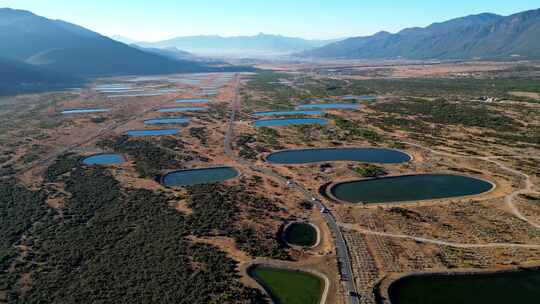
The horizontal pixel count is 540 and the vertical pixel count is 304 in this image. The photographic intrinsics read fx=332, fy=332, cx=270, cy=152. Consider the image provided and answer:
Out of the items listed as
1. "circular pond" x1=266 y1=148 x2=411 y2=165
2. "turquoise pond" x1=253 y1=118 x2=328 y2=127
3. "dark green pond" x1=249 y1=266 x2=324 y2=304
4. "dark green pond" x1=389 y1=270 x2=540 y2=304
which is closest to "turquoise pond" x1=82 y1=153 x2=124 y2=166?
"circular pond" x1=266 y1=148 x2=411 y2=165

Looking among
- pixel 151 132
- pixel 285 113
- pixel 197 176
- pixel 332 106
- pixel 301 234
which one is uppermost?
pixel 332 106

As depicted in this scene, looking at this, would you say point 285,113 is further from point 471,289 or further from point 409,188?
point 471,289

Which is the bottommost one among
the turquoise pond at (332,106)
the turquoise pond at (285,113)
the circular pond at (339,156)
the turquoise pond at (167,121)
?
the circular pond at (339,156)

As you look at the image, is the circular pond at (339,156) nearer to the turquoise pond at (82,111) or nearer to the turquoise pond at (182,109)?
the turquoise pond at (182,109)

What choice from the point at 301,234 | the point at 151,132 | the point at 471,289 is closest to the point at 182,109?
the point at 151,132

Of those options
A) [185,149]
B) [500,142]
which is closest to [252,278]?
[185,149]

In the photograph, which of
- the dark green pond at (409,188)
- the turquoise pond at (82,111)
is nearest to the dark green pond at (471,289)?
the dark green pond at (409,188)

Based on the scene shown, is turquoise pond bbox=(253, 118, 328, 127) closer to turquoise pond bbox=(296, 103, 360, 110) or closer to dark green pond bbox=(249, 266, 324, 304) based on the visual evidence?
turquoise pond bbox=(296, 103, 360, 110)
